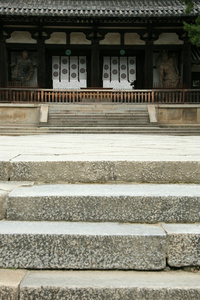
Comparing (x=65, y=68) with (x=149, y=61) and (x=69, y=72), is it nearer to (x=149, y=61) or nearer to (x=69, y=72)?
(x=69, y=72)

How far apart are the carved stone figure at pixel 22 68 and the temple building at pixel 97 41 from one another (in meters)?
0.05

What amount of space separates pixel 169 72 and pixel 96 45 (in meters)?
3.98

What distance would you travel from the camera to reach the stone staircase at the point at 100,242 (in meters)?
1.42

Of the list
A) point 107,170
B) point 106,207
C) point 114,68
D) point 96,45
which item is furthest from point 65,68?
point 106,207

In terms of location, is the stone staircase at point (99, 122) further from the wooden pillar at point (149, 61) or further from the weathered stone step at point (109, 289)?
the weathered stone step at point (109, 289)

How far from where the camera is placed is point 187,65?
13.8 metres

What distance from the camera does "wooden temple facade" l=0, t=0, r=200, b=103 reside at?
Result: 41.5ft

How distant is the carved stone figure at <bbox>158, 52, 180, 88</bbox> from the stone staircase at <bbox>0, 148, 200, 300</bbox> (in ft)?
43.5

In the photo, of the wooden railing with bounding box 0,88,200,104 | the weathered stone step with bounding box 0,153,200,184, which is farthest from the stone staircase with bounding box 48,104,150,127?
the weathered stone step with bounding box 0,153,200,184

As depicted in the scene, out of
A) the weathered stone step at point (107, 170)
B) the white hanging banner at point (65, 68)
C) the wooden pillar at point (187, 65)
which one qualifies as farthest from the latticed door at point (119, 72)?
the weathered stone step at point (107, 170)

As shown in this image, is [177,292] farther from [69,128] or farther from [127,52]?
[127,52]

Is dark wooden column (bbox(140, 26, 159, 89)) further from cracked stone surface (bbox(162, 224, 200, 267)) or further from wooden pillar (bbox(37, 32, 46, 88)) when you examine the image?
cracked stone surface (bbox(162, 224, 200, 267))

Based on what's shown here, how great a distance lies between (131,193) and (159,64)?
46.0ft

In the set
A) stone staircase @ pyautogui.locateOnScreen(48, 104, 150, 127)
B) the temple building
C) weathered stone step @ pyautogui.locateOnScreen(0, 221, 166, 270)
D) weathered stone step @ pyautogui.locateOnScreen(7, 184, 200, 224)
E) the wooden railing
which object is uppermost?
the temple building
